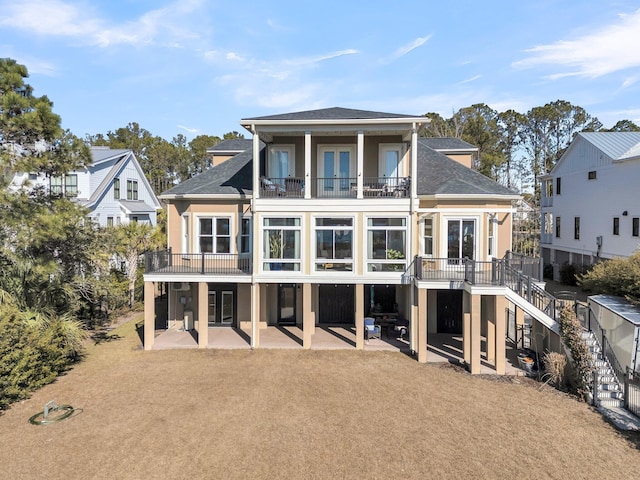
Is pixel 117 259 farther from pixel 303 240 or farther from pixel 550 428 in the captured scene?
pixel 550 428

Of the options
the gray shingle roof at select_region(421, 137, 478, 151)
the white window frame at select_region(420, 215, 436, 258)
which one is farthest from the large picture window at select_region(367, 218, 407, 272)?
the gray shingle roof at select_region(421, 137, 478, 151)

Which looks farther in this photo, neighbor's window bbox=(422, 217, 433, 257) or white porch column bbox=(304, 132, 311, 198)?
neighbor's window bbox=(422, 217, 433, 257)

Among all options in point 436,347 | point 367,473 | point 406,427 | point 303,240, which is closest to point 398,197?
point 303,240

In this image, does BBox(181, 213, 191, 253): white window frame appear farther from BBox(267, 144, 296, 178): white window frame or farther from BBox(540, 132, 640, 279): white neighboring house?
BBox(540, 132, 640, 279): white neighboring house

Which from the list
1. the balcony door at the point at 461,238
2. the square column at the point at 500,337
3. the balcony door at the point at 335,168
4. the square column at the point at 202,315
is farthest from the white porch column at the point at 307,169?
the square column at the point at 500,337

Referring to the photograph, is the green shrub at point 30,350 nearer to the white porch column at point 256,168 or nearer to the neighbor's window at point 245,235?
the neighbor's window at point 245,235
